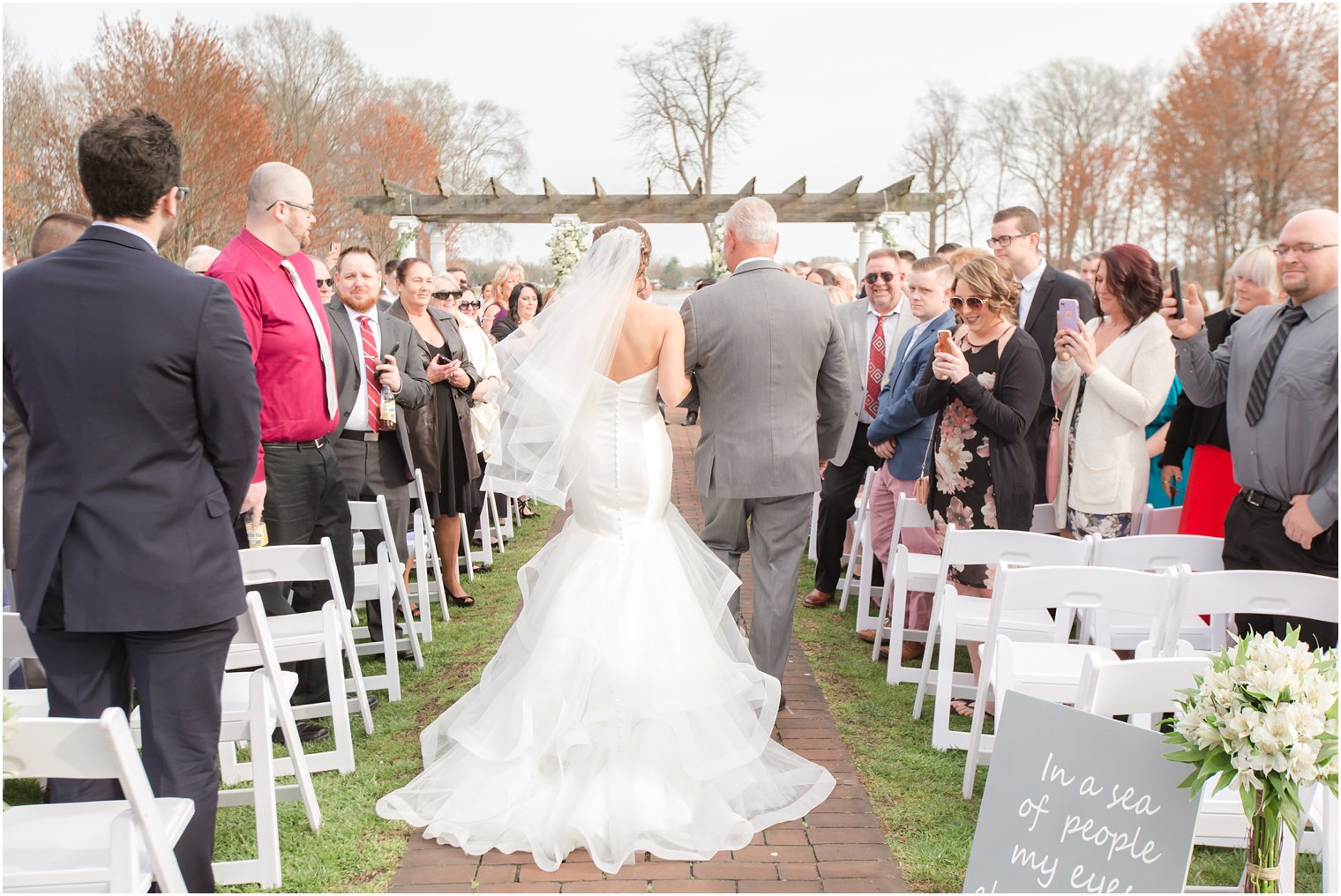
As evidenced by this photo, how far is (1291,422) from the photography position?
3906 millimetres

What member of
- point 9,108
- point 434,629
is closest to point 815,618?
point 434,629

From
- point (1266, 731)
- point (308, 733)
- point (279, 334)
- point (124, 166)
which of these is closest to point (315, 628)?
point (308, 733)

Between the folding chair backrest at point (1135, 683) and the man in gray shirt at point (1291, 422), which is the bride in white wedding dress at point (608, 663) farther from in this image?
the man in gray shirt at point (1291, 422)

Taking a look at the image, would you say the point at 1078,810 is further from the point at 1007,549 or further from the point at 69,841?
the point at 69,841

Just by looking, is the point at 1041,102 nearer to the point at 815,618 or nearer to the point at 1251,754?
the point at 815,618

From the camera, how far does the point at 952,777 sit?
4.34 meters

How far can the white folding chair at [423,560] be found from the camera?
19.9ft

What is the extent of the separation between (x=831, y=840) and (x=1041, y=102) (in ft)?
137

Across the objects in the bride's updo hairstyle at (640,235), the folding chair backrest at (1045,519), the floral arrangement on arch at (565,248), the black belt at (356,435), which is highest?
the floral arrangement on arch at (565,248)

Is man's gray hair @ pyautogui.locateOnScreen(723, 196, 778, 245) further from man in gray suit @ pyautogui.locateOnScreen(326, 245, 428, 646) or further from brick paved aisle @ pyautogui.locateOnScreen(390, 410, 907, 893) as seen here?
brick paved aisle @ pyautogui.locateOnScreen(390, 410, 907, 893)

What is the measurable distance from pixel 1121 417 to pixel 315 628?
3.92 meters

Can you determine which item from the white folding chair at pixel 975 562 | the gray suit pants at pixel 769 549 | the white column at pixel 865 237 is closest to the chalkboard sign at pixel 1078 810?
the white folding chair at pixel 975 562

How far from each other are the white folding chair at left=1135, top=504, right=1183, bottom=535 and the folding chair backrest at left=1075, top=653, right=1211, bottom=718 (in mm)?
2872

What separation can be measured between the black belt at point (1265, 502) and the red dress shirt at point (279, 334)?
404cm
